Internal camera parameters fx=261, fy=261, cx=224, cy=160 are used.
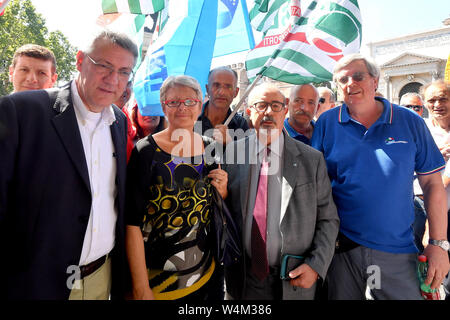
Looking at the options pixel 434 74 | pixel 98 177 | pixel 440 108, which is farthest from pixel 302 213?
pixel 434 74

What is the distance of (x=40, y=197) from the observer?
1308 mm

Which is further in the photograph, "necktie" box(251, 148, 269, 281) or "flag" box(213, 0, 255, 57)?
"flag" box(213, 0, 255, 57)

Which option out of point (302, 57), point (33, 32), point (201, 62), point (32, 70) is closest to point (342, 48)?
point (302, 57)

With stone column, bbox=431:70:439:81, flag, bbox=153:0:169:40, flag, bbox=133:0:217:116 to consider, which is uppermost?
stone column, bbox=431:70:439:81

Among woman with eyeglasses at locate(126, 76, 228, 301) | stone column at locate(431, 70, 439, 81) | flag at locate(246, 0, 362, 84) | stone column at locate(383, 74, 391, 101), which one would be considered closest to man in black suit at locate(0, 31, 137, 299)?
woman with eyeglasses at locate(126, 76, 228, 301)

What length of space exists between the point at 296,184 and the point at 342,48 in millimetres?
2027

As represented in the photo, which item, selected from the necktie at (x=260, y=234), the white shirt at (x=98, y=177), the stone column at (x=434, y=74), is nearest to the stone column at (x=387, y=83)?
the stone column at (x=434, y=74)

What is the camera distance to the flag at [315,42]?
3.01 meters

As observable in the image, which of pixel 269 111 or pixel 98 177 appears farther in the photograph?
pixel 269 111

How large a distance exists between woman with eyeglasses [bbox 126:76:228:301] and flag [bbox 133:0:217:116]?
1087 mm

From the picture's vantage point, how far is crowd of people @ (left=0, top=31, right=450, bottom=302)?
1329 millimetres

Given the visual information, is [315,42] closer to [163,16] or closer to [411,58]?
[163,16]

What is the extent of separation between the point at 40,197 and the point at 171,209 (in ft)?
2.29

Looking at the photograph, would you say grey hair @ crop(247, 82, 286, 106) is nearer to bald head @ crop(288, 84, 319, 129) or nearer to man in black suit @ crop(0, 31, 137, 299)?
man in black suit @ crop(0, 31, 137, 299)
